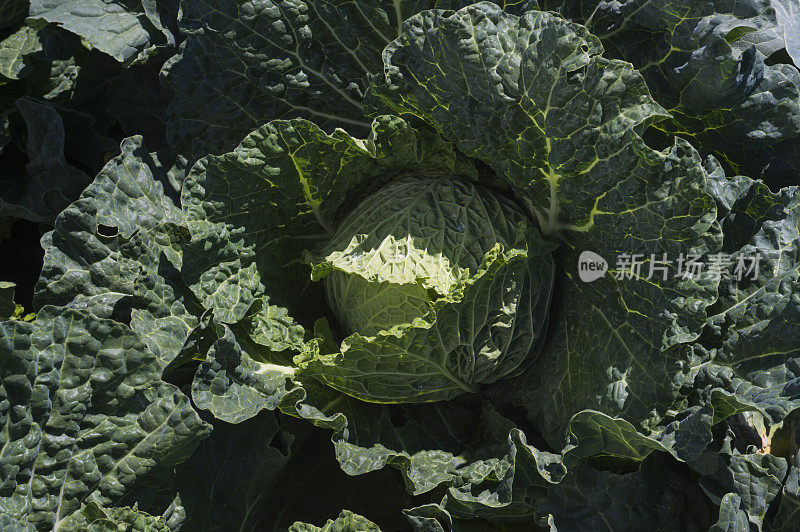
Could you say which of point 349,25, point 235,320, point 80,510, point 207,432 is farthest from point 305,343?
point 349,25

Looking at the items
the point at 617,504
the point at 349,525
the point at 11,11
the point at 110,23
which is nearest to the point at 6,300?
the point at 110,23

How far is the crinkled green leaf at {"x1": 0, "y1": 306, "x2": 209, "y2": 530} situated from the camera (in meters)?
2.29

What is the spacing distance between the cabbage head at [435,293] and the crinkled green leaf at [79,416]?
51cm

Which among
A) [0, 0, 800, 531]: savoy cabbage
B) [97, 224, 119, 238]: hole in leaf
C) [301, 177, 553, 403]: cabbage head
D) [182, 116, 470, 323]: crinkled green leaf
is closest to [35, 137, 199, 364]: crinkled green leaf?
[0, 0, 800, 531]: savoy cabbage

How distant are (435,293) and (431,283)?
37mm

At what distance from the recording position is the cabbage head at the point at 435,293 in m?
2.44

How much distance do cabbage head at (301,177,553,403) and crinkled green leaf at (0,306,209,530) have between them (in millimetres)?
505

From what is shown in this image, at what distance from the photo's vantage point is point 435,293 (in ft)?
8.18

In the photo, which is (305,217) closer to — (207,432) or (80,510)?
(207,432)

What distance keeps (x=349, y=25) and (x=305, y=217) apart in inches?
29.6

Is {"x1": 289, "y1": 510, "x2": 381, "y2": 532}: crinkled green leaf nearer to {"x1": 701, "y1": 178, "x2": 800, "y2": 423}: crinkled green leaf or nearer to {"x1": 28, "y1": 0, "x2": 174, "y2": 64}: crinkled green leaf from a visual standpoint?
{"x1": 701, "y1": 178, "x2": 800, "y2": 423}: crinkled green leaf

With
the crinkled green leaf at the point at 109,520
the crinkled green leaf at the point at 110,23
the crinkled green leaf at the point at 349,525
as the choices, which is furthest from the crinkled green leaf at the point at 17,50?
the crinkled green leaf at the point at 349,525

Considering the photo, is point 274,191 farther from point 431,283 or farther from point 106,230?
point 106,230

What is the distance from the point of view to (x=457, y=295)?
7.73 feet
